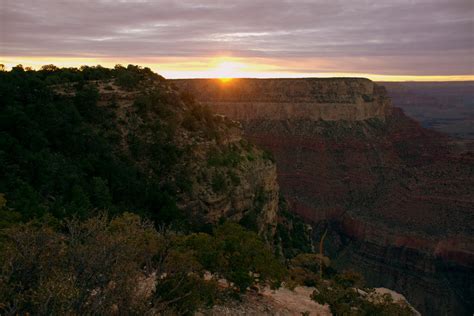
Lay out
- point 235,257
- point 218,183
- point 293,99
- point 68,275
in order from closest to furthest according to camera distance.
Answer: point 68,275 → point 235,257 → point 218,183 → point 293,99

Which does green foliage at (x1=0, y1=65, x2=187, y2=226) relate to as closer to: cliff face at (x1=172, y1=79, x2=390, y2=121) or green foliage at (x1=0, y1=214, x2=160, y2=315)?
green foliage at (x1=0, y1=214, x2=160, y2=315)

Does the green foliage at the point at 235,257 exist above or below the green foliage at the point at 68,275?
below

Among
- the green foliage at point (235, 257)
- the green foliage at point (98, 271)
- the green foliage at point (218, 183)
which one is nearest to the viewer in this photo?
the green foliage at point (98, 271)

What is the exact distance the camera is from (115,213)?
2378cm

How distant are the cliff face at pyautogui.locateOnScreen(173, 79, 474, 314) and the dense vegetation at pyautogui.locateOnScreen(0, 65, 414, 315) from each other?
407 inches

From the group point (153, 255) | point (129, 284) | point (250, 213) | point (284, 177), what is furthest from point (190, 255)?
point (284, 177)

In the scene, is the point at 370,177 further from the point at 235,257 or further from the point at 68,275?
the point at 68,275

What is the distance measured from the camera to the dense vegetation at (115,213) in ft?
36.9

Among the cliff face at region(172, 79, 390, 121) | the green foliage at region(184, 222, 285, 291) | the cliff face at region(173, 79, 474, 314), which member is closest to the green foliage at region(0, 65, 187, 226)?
the green foliage at region(184, 222, 285, 291)

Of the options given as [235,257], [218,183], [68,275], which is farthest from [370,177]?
[68,275]

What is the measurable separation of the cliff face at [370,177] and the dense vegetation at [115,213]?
1033 centimetres

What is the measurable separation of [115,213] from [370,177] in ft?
155

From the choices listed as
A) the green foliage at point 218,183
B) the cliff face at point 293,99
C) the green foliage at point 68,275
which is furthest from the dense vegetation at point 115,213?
the cliff face at point 293,99

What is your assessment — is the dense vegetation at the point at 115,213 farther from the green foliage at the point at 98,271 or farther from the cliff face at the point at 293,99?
the cliff face at the point at 293,99
